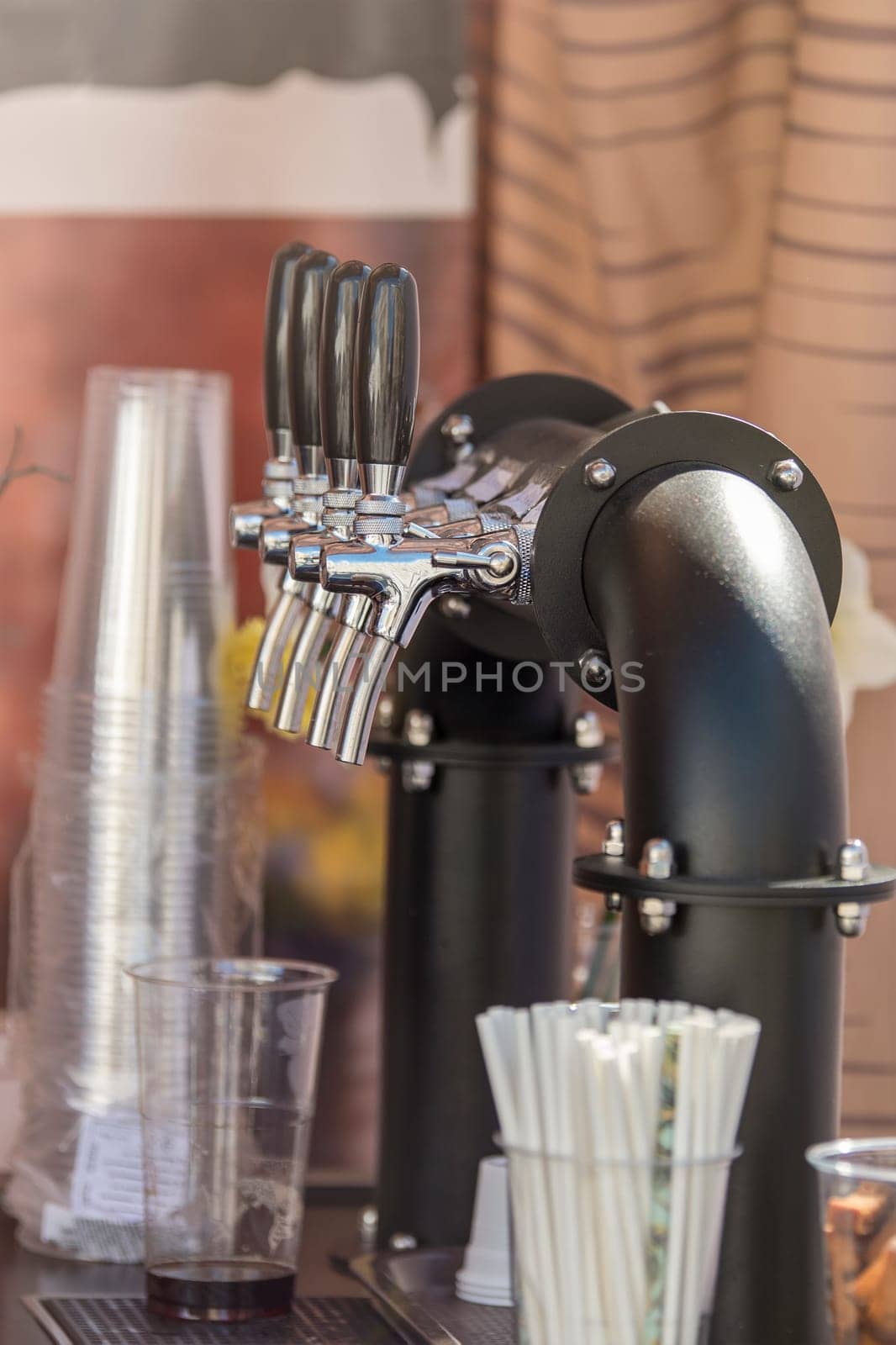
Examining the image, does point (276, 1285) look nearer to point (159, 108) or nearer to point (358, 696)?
point (358, 696)

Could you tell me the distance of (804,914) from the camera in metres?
0.76

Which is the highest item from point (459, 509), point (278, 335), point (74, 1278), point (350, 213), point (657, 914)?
point (350, 213)

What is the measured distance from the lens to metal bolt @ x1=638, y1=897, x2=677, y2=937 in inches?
29.8

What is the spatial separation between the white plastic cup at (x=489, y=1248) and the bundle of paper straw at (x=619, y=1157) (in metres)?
0.39

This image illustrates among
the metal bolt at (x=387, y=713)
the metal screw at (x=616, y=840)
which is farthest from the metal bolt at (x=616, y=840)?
the metal bolt at (x=387, y=713)

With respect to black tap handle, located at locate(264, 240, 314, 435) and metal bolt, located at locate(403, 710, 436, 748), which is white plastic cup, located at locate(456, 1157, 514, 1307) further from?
black tap handle, located at locate(264, 240, 314, 435)

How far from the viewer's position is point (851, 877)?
29.7 inches

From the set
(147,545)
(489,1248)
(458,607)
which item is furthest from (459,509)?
(489,1248)

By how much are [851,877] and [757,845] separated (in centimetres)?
4

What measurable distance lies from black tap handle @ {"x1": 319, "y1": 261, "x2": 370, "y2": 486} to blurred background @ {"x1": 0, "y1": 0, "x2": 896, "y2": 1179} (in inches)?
25.1

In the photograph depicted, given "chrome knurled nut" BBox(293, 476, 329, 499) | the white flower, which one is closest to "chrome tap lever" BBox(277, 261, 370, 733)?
"chrome knurled nut" BBox(293, 476, 329, 499)

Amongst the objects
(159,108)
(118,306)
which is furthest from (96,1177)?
(159,108)

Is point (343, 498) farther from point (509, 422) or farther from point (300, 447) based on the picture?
point (509, 422)

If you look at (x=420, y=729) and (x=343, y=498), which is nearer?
(x=343, y=498)
